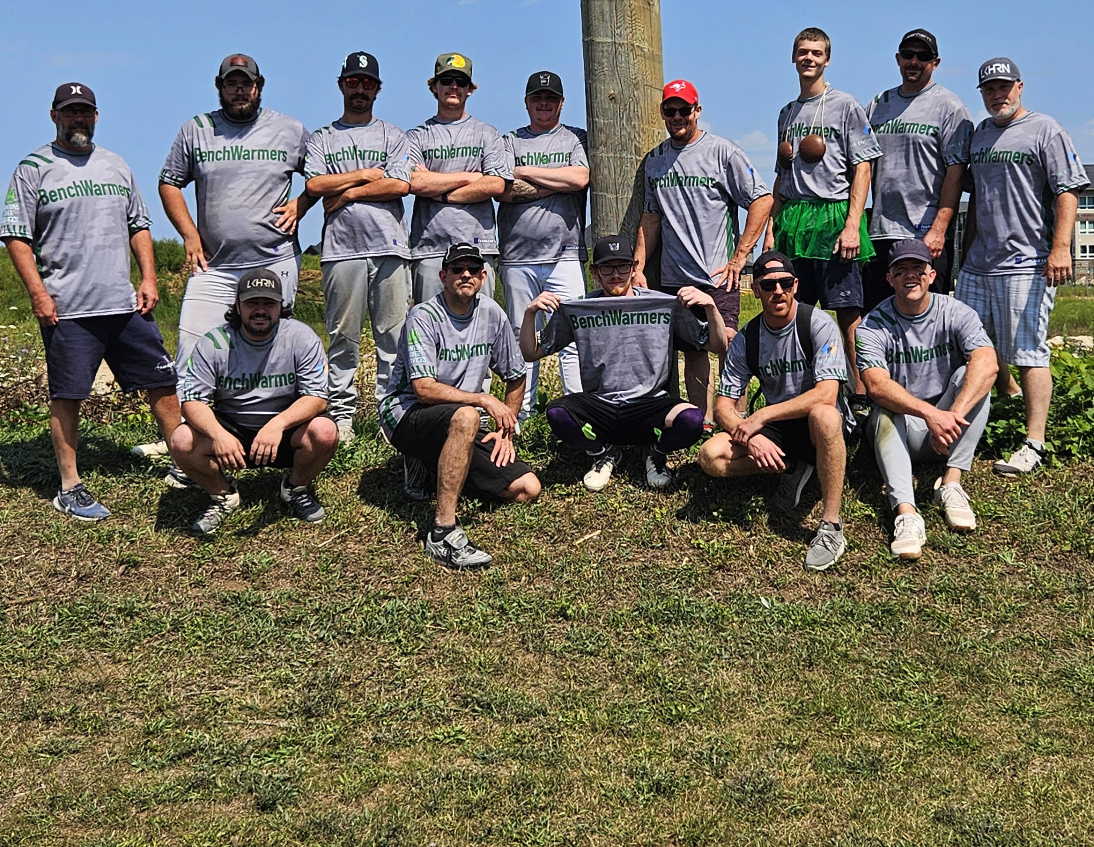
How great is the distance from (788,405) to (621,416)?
3.33 feet

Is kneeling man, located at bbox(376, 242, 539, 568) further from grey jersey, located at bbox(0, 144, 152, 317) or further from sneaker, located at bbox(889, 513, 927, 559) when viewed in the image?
A: sneaker, located at bbox(889, 513, 927, 559)

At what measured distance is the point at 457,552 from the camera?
5.69 metres

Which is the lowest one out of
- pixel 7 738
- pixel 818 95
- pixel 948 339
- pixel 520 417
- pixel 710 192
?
pixel 7 738

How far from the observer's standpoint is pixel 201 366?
19.4 feet

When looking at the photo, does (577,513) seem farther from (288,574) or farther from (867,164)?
(867,164)

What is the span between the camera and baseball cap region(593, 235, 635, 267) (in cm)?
629

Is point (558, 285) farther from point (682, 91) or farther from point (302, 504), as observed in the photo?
point (302, 504)

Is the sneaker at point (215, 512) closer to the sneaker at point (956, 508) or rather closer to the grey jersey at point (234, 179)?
the grey jersey at point (234, 179)

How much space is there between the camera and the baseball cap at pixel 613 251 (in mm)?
6289

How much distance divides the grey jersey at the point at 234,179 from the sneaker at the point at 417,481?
4.92ft

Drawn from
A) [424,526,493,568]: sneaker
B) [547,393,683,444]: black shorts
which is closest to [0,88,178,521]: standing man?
[424,526,493,568]: sneaker

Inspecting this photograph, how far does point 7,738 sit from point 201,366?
2182 mm

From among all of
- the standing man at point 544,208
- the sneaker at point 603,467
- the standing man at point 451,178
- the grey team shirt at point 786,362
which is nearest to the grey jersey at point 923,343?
the grey team shirt at point 786,362

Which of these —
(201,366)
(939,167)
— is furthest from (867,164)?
(201,366)
